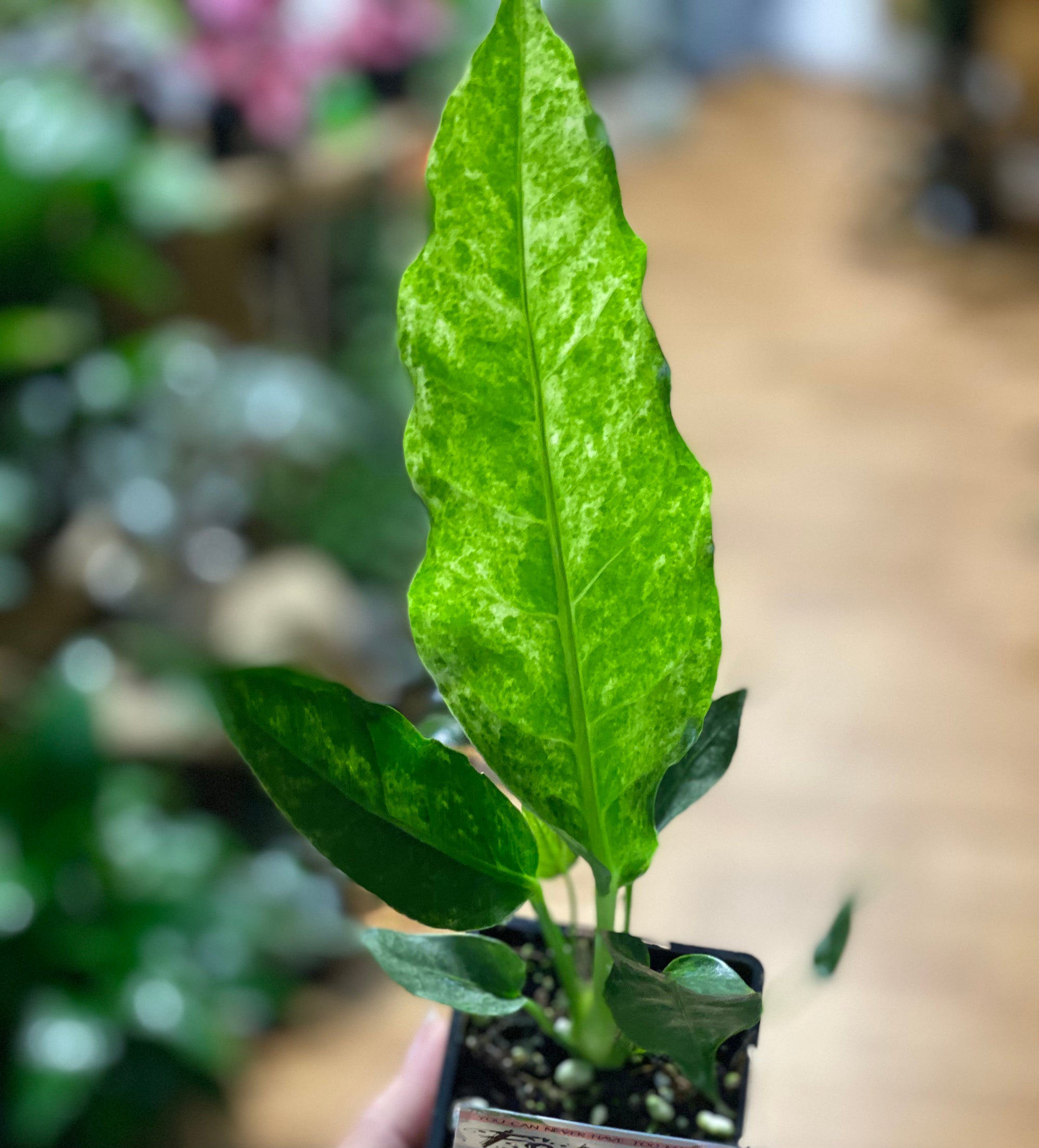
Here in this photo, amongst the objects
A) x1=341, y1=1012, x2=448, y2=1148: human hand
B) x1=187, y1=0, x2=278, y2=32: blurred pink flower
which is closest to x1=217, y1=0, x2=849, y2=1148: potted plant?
x1=341, y1=1012, x2=448, y2=1148: human hand

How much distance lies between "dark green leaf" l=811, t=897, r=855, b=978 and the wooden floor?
0.10 feet

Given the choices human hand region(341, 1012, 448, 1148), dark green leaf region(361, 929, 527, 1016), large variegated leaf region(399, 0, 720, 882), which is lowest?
human hand region(341, 1012, 448, 1148)

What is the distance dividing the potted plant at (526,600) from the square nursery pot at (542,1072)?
0.09 m

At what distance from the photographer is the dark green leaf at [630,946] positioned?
17.2 inches

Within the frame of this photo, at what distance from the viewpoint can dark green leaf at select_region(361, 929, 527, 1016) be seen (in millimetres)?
470

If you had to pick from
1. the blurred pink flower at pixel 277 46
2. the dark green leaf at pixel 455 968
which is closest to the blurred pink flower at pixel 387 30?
the blurred pink flower at pixel 277 46

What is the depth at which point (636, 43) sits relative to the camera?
4.28 metres

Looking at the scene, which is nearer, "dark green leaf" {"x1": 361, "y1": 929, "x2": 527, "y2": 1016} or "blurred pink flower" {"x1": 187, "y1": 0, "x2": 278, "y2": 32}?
"dark green leaf" {"x1": 361, "y1": 929, "x2": 527, "y2": 1016}

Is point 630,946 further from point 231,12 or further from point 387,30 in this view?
point 387,30

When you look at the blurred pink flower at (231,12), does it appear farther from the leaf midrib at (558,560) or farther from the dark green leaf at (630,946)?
the dark green leaf at (630,946)

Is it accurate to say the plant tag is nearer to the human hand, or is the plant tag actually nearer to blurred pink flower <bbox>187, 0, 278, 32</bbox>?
the human hand

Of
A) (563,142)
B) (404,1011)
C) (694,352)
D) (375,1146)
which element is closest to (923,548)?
(694,352)

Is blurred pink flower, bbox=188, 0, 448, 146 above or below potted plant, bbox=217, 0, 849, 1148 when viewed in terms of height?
above

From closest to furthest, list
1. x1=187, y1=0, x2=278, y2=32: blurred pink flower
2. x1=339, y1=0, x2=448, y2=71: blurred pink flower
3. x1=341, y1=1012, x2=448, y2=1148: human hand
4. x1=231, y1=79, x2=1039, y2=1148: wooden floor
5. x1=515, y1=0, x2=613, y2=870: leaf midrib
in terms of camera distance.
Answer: x1=515, y1=0, x2=613, y2=870: leaf midrib → x1=341, y1=1012, x2=448, y2=1148: human hand → x1=231, y1=79, x2=1039, y2=1148: wooden floor → x1=187, y1=0, x2=278, y2=32: blurred pink flower → x1=339, y1=0, x2=448, y2=71: blurred pink flower
